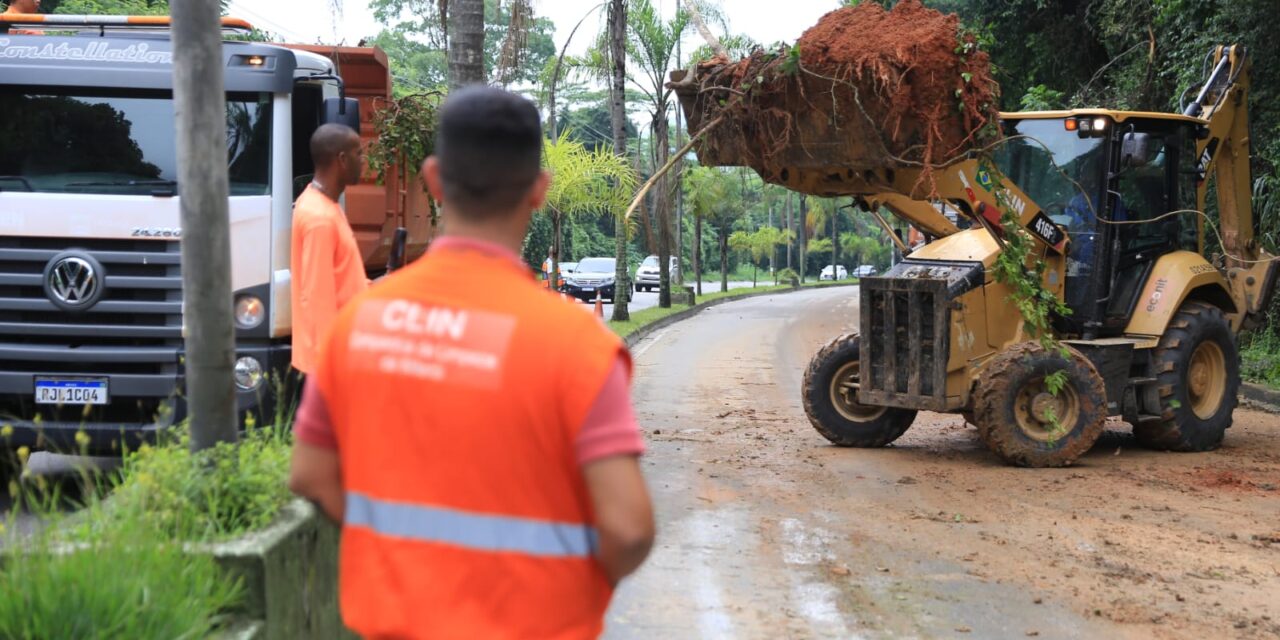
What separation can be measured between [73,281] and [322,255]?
8.83 feet

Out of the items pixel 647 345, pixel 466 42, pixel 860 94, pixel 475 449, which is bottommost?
pixel 647 345

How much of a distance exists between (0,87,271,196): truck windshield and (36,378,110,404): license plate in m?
1.20

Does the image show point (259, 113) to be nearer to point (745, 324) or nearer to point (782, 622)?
point (782, 622)

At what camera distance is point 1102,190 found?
38.3ft

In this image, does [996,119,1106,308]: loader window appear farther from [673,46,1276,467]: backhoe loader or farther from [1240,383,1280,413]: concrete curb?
[1240,383,1280,413]: concrete curb

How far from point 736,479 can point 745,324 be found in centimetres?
2177

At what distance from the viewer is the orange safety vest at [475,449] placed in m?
2.39

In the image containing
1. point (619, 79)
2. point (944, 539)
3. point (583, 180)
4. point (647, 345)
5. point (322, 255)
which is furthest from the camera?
point (583, 180)

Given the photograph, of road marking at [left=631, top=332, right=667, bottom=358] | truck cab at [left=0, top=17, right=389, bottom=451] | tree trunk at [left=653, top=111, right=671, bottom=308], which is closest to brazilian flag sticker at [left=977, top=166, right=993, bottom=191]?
truck cab at [left=0, top=17, right=389, bottom=451]

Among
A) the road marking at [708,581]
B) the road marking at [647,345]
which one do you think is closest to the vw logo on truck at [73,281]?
the road marking at [708,581]

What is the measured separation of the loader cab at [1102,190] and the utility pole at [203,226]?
830 centimetres

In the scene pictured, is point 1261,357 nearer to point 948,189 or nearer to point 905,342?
point 905,342

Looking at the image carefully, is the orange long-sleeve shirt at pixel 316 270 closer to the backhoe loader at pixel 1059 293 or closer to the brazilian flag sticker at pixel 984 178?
the backhoe loader at pixel 1059 293

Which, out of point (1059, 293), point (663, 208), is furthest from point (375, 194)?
point (663, 208)
